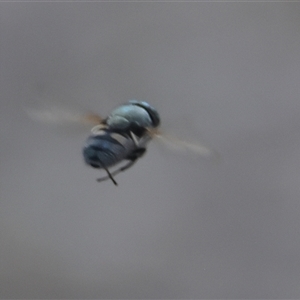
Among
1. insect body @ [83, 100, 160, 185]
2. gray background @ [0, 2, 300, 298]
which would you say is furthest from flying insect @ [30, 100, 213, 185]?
gray background @ [0, 2, 300, 298]

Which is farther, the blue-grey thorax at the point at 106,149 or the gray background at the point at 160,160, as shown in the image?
the gray background at the point at 160,160

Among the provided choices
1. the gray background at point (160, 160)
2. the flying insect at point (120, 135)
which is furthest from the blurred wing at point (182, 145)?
the gray background at point (160, 160)

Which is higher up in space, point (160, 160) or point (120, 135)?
point (160, 160)

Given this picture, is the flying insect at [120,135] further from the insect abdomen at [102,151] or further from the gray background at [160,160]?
the gray background at [160,160]

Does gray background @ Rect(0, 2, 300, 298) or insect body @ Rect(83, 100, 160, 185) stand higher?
gray background @ Rect(0, 2, 300, 298)

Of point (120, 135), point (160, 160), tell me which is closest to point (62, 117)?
point (120, 135)

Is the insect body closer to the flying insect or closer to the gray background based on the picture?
the flying insect

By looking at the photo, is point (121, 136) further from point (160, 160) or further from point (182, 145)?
point (160, 160)
